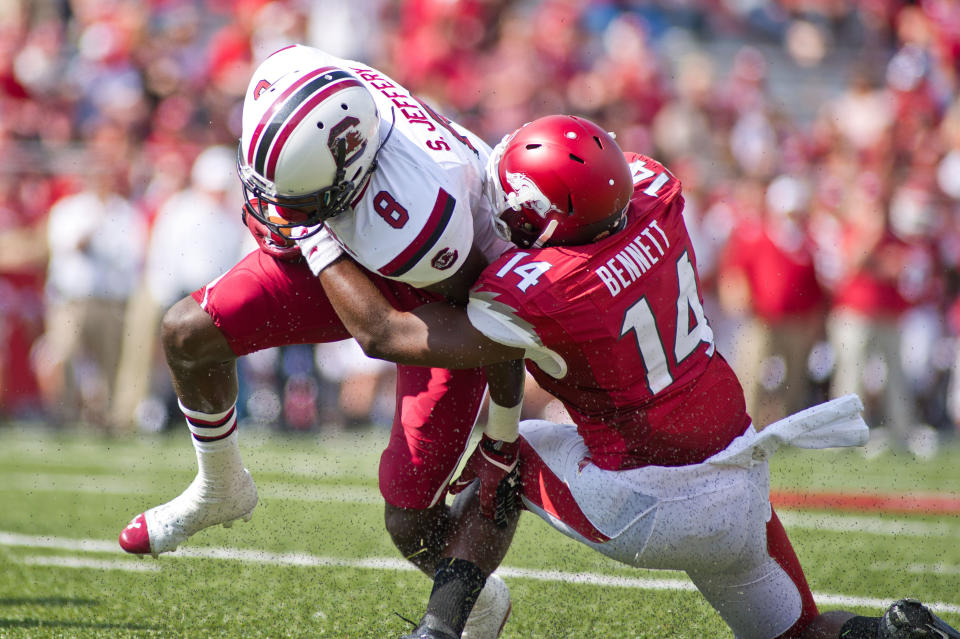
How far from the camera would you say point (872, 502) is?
18.7 feet

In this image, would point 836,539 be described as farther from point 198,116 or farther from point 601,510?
point 198,116

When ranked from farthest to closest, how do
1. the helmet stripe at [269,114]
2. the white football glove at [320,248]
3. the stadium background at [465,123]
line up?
the stadium background at [465,123], the white football glove at [320,248], the helmet stripe at [269,114]

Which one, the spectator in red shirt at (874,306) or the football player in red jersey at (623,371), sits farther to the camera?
the spectator in red shirt at (874,306)

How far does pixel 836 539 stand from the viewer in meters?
4.80

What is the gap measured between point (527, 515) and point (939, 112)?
18.8ft

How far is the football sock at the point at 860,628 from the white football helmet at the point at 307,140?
65.4 inches

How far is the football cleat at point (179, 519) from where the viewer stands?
3529 mm

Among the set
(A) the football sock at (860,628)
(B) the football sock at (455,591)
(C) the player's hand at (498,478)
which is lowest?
(B) the football sock at (455,591)

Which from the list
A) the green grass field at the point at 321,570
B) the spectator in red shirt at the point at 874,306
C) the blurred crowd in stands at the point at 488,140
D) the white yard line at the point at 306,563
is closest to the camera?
the green grass field at the point at 321,570

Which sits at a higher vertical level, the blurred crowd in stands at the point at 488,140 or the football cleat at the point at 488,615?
the football cleat at the point at 488,615

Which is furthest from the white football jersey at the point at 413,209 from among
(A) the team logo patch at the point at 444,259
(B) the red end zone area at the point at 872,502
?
(B) the red end zone area at the point at 872,502

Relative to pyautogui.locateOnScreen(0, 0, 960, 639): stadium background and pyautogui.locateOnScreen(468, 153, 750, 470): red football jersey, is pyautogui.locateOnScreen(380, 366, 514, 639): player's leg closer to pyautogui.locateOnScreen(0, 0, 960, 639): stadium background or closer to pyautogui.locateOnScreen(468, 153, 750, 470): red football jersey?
pyautogui.locateOnScreen(468, 153, 750, 470): red football jersey

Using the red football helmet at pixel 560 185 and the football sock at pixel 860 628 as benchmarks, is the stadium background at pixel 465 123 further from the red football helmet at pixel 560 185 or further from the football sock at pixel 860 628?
the red football helmet at pixel 560 185

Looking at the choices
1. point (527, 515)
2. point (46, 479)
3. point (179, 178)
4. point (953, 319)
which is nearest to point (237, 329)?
point (527, 515)
